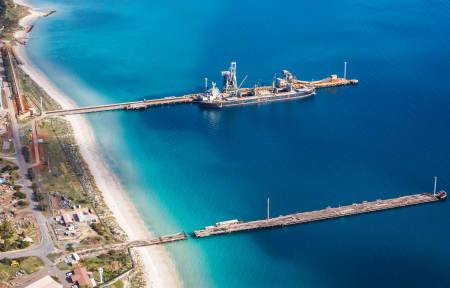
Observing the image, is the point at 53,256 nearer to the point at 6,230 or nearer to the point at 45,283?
the point at 45,283

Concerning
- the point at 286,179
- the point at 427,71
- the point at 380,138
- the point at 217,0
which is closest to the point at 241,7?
the point at 217,0

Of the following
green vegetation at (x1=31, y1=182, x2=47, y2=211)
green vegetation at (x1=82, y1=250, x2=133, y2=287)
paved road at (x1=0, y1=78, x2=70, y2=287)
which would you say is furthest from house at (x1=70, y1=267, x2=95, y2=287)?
green vegetation at (x1=31, y1=182, x2=47, y2=211)

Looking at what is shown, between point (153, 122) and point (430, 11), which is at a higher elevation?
point (430, 11)

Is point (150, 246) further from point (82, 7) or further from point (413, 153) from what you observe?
point (82, 7)

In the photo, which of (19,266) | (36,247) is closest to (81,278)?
(19,266)

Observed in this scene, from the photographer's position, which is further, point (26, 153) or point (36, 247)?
point (26, 153)

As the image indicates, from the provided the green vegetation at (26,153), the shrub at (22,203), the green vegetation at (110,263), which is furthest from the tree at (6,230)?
the green vegetation at (26,153)

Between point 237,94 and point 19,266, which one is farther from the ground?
point 237,94
